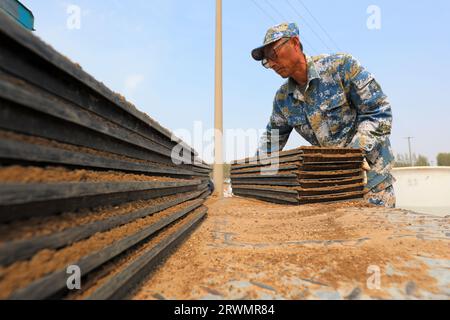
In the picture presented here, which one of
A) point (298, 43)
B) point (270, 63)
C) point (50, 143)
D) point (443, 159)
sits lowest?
point (50, 143)

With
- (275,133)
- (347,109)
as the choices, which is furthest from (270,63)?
(275,133)

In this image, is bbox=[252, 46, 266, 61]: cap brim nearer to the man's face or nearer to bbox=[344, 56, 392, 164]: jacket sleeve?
the man's face

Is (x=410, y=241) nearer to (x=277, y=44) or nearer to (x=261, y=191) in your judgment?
(x=277, y=44)

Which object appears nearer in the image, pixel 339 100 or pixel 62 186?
pixel 62 186

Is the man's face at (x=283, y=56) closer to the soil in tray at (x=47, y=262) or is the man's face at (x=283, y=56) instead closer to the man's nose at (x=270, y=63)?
the man's nose at (x=270, y=63)

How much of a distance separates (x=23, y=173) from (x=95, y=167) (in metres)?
0.53

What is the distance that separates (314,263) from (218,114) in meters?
7.25

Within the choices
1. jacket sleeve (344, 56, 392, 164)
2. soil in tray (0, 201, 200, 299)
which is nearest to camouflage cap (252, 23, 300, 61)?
jacket sleeve (344, 56, 392, 164)

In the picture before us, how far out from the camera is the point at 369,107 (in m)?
4.28

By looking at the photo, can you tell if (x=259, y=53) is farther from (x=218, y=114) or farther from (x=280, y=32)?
(x=218, y=114)

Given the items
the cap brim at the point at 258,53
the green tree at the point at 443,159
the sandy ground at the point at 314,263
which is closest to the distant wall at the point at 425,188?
the cap brim at the point at 258,53

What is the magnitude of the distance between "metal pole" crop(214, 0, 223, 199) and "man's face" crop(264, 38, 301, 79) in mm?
3943

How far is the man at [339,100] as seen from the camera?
420 centimetres
